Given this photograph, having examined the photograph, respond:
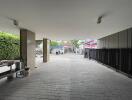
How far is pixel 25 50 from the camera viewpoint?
9391 mm

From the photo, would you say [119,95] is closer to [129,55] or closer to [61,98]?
[61,98]

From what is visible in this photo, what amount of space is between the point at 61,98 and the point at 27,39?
5.74 metres

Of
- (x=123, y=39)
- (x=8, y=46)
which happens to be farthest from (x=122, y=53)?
(x=8, y=46)

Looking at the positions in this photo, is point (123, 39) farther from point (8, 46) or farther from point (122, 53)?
point (8, 46)

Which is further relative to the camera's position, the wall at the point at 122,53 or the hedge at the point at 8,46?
the hedge at the point at 8,46

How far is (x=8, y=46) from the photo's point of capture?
12.8 meters

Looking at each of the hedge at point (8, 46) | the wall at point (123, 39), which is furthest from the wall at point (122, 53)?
the hedge at point (8, 46)

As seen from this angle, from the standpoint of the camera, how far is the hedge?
11885 millimetres

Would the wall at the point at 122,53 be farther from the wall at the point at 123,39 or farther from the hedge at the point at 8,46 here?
the hedge at the point at 8,46

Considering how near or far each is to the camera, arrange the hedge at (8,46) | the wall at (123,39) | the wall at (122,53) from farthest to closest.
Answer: the hedge at (8,46), the wall at (123,39), the wall at (122,53)

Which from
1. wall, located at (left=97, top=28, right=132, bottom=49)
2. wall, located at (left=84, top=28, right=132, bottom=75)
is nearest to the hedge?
wall, located at (left=84, top=28, right=132, bottom=75)

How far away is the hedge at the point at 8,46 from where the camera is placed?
1189cm

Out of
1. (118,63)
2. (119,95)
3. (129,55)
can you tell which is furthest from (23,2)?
(118,63)

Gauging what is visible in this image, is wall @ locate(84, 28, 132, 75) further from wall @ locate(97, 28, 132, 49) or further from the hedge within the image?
the hedge
